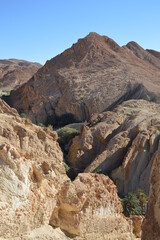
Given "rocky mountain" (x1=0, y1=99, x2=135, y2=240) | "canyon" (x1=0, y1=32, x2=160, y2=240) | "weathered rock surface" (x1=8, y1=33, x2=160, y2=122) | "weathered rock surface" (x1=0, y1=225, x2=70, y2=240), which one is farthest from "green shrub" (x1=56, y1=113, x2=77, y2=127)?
"weathered rock surface" (x1=0, y1=225, x2=70, y2=240)

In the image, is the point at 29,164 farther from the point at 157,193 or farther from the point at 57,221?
the point at 157,193

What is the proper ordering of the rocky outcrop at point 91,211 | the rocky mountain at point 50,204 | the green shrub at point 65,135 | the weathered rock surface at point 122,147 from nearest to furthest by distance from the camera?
the rocky mountain at point 50,204
the rocky outcrop at point 91,211
the weathered rock surface at point 122,147
the green shrub at point 65,135

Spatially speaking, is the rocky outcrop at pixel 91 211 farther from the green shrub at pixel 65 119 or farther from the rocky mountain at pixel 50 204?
the green shrub at pixel 65 119

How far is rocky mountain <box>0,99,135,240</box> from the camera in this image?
813 cm

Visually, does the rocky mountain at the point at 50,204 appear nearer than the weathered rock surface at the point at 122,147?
Yes

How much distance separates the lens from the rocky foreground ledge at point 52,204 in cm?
807

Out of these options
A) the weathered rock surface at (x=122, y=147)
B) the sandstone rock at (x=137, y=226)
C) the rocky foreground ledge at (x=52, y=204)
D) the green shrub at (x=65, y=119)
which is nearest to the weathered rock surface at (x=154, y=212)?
the rocky foreground ledge at (x=52, y=204)

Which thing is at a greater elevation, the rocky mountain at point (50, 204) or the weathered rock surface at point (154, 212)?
the weathered rock surface at point (154, 212)

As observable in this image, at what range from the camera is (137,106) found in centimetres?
3581

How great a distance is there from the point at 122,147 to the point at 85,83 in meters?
21.4

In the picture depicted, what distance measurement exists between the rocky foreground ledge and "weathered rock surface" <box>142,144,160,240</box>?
0.04 feet

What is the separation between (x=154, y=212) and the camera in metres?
6.05

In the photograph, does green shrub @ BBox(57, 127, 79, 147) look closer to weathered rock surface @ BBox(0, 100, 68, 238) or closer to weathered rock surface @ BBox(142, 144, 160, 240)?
weathered rock surface @ BBox(0, 100, 68, 238)

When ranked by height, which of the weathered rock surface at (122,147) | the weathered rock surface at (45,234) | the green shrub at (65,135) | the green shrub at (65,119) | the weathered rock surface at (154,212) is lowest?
the green shrub at (65,119)
